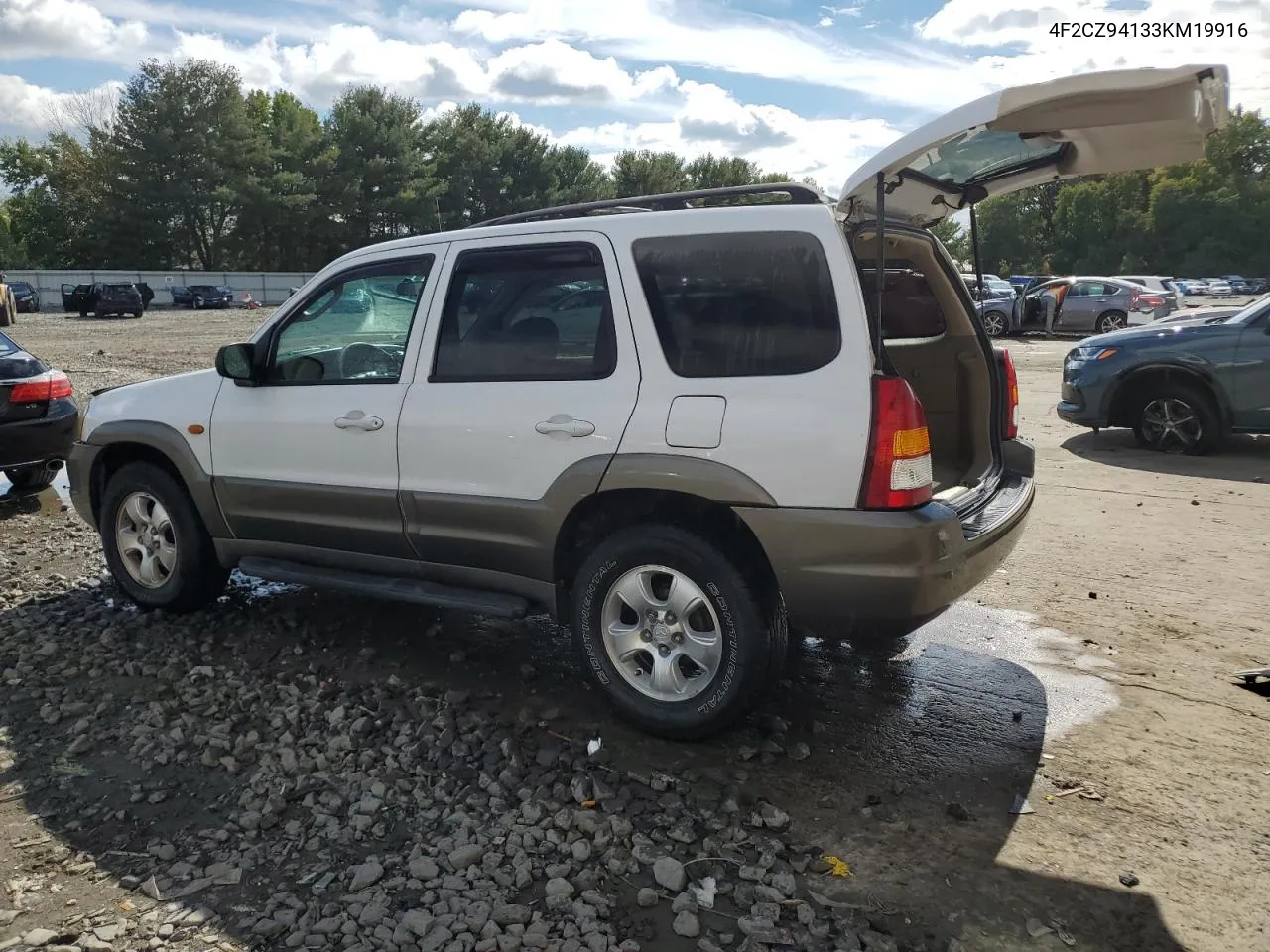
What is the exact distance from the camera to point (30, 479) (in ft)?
27.1

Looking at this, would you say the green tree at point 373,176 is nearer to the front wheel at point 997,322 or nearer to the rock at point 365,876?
the front wheel at point 997,322

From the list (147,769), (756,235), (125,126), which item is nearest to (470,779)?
(147,769)

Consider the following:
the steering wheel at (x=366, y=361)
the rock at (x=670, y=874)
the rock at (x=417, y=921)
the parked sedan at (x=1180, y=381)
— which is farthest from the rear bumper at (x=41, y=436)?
the parked sedan at (x=1180, y=381)

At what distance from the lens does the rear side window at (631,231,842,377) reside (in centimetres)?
349

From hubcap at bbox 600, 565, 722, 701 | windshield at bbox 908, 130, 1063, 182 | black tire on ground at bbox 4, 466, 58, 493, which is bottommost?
hubcap at bbox 600, 565, 722, 701

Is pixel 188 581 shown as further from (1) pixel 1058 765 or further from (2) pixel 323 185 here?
(2) pixel 323 185

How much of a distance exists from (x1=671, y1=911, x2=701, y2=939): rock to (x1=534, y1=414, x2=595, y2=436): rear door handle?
1.74 meters

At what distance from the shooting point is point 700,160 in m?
97.0

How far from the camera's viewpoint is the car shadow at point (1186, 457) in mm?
8562

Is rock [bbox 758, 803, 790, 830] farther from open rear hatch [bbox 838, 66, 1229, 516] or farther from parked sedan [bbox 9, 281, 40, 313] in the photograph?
parked sedan [bbox 9, 281, 40, 313]

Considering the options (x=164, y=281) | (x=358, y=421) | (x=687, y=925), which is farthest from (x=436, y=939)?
(x=164, y=281)

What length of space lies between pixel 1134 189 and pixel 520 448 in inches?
3609

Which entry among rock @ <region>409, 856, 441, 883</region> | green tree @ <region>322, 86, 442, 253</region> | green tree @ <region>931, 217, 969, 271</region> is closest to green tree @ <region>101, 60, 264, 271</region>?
green tree @ <region>322, 86, 442, 253</region>

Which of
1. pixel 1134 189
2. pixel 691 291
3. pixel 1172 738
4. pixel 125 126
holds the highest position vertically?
pixel 125 126
